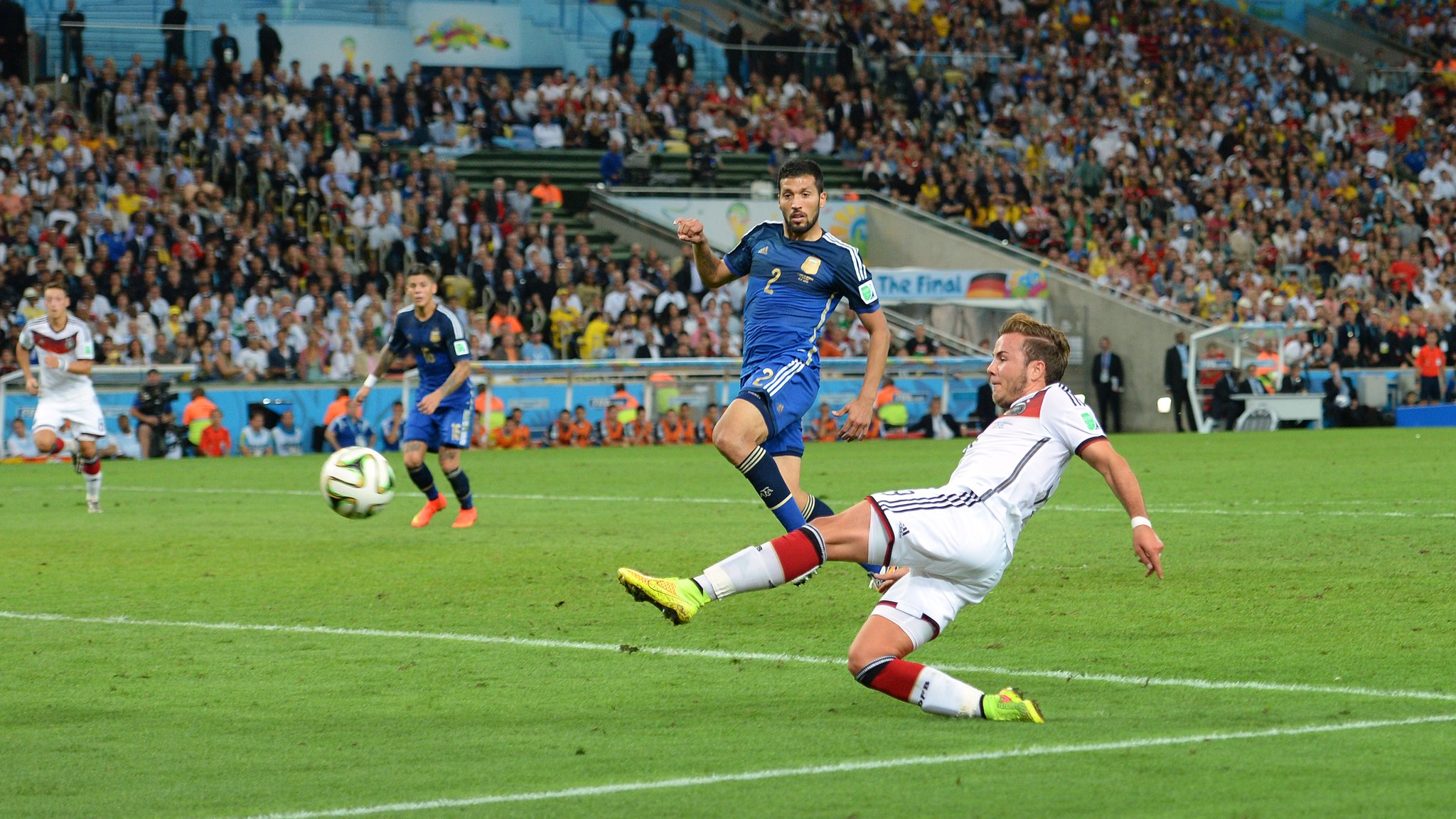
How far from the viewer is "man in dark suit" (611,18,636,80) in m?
38.3

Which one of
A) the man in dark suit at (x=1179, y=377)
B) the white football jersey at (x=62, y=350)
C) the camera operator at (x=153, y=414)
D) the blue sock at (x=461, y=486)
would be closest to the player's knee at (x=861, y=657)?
the blue sock at (x=461, y=486)

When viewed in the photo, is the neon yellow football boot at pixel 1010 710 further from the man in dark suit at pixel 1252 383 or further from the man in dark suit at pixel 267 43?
the man in dark suit at pixel 267 43

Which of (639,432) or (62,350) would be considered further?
(639,432)

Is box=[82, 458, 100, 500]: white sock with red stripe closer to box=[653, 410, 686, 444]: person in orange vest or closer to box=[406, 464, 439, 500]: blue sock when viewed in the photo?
box=[406, 464, 439, 500]: blue sock

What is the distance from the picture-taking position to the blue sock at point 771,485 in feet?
28.6

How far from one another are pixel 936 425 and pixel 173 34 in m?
17.2

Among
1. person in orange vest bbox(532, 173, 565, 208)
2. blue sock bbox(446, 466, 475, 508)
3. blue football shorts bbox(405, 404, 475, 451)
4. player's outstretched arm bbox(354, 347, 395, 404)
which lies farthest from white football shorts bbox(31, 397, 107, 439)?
person in orange vest bbox(532, 173, 565, 208)

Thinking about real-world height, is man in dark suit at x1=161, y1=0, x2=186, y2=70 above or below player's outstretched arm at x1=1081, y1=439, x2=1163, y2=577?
above

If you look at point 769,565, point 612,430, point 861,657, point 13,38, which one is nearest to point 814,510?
point 769,565

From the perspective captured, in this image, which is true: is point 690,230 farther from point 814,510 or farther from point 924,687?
point 924,687

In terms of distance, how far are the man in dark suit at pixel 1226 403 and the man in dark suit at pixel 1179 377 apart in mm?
189

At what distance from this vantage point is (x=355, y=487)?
12.2 m

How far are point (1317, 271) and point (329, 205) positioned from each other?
69.7 feet

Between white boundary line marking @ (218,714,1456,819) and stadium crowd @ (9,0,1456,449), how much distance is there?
2200 centimetres
